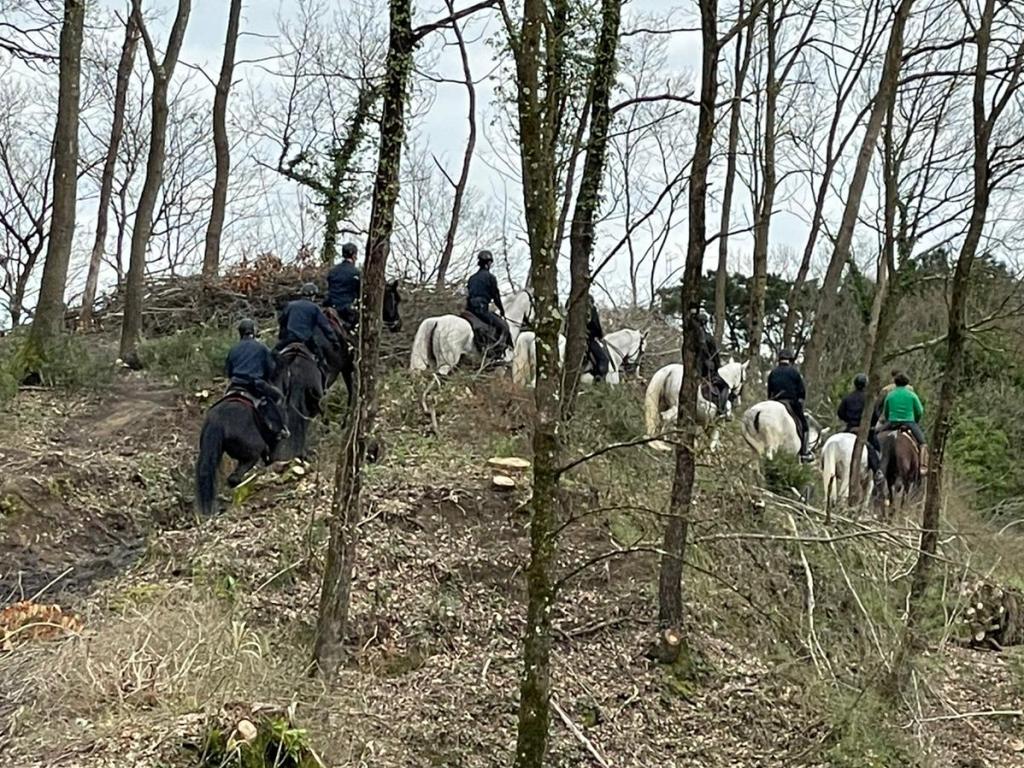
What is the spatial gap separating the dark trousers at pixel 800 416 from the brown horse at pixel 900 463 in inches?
43.2

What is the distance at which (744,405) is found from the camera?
61.0ft

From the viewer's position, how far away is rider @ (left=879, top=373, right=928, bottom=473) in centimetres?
1691

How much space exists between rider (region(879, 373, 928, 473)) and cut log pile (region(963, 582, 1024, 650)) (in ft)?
16.0

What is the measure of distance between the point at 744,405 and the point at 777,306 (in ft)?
64.1

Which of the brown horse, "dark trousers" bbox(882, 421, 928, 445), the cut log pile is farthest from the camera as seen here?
"dark trousers" bbox(882, 421, 928, 445)

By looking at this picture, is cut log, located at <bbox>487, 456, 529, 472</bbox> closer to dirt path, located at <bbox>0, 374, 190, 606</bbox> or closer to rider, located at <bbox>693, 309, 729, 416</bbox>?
rider, located at <bbox>693, 309, 729, 416</bbox>

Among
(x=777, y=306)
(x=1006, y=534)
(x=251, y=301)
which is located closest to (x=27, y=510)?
(x=251, y=301)

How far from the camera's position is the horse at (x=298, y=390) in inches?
556

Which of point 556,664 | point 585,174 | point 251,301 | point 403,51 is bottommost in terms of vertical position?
point 556,664

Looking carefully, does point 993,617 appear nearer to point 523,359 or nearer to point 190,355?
point 523,359

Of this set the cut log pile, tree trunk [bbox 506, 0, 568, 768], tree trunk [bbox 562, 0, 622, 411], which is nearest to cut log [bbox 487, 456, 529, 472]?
tree trunk [bbox 562, 0, 622, 411]

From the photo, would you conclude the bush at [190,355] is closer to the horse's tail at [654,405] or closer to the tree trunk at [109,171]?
the tree trunk at [109,171]

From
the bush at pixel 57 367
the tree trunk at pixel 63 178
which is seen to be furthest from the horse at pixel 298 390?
the tree trunk at pixel 63 178

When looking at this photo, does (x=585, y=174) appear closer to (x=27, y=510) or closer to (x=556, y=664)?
(x=556, y=664)
